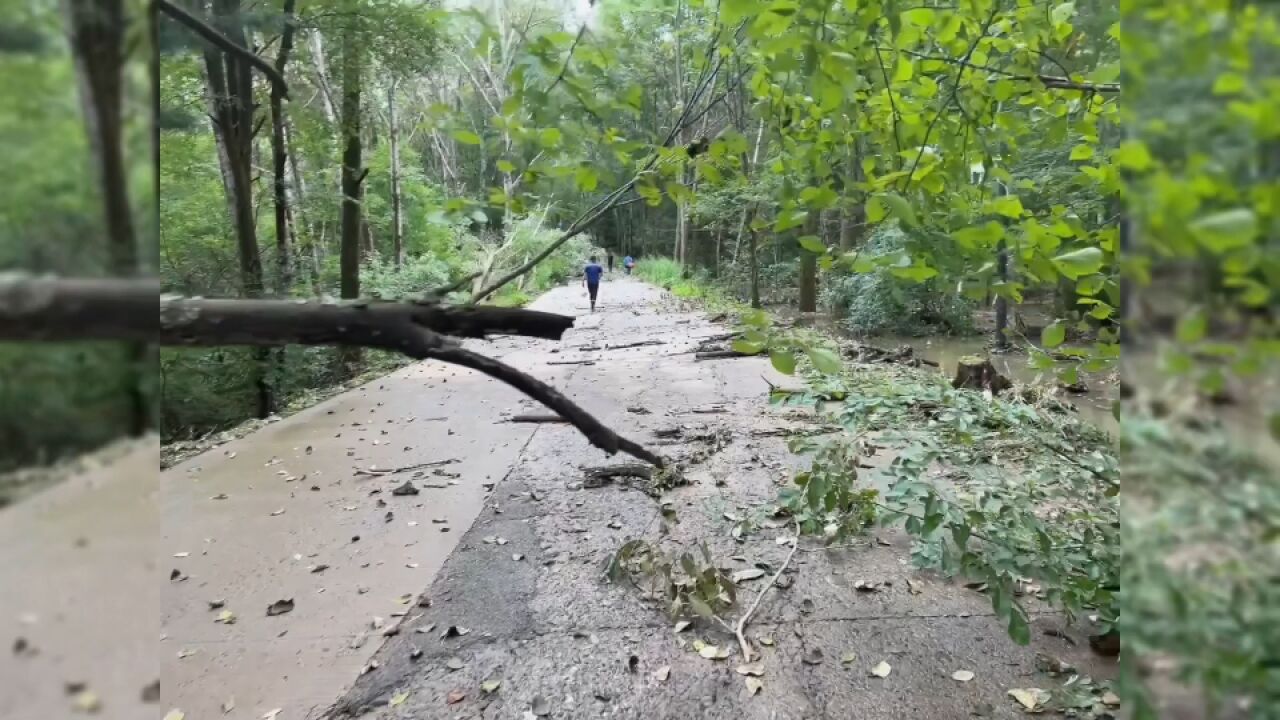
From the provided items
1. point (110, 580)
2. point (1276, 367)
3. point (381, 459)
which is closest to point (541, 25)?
point (110, 580)

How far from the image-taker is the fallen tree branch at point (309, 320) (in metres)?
1.10

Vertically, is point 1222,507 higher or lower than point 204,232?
lower

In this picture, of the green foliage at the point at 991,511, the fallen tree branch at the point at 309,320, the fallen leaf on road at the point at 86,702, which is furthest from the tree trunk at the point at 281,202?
the fallen leaf on road at the point at 86,702

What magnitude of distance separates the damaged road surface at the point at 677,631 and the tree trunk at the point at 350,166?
474 cm

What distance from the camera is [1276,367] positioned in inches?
19.4

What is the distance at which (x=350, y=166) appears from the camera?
9.34 meters

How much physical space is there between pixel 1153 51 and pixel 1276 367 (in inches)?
10.3

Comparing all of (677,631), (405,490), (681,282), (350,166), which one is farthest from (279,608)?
(681,282)

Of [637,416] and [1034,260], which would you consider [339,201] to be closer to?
[637,416]

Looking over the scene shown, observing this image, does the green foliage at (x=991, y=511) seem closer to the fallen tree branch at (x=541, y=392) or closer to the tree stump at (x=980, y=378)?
the fallen tree branch at (x=541, y=392)

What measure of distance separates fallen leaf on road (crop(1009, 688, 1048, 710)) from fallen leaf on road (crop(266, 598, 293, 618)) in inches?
125

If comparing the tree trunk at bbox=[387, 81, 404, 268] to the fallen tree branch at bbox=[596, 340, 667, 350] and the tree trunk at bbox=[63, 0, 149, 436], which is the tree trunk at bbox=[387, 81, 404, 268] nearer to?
the fallen tree branch at bbox=[596, 340, 667, 350]

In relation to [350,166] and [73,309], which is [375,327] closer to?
[73,309]

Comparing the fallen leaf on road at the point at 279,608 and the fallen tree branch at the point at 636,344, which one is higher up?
the fallen tree branch at the point at 636,344
